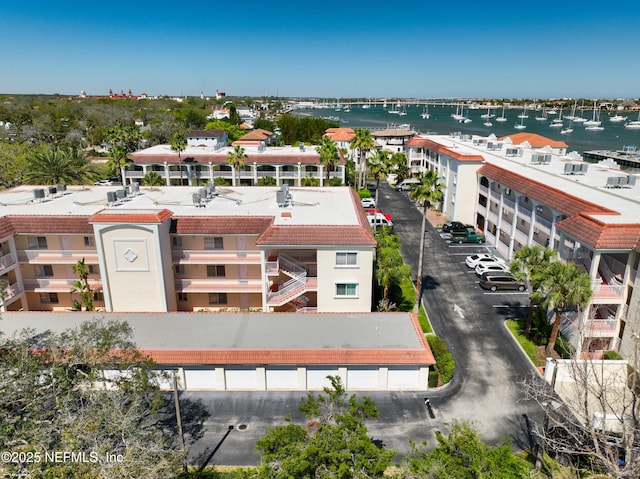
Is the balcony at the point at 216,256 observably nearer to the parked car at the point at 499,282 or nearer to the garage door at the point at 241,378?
the garage door at the point at 241,378

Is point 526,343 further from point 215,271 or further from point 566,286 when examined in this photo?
point 215,271

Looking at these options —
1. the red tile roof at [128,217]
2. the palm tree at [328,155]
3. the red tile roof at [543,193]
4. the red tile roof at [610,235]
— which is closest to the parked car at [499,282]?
the red tile roof at [543,193]

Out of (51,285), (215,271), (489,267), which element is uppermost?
(215,271)

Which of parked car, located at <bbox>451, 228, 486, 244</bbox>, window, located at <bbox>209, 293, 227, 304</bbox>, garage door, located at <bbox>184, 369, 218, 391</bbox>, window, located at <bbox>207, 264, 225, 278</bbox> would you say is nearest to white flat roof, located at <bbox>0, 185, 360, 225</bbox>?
window, located at <bbox>207, 264, 225, 278</bbox>

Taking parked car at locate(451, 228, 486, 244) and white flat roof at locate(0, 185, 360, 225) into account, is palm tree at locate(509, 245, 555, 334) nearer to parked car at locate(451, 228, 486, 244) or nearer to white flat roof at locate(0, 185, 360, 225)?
white flat roof at locate(0, 185, 360, 225)

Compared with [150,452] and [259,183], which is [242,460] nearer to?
[150,452]

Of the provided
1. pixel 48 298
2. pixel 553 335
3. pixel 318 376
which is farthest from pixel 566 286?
pixel 48 298
